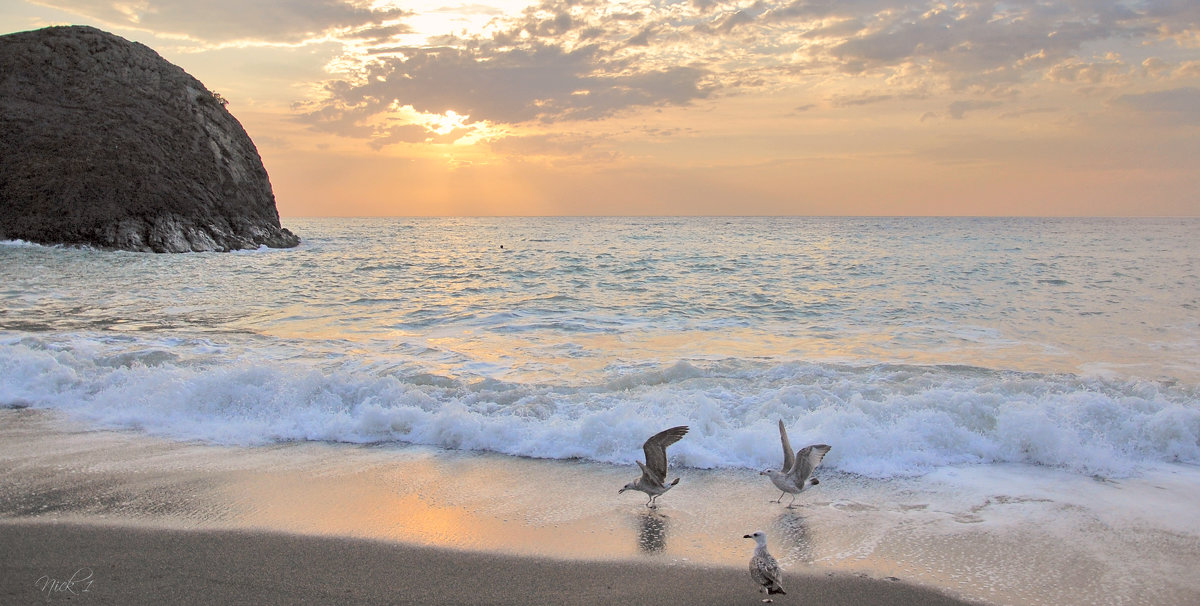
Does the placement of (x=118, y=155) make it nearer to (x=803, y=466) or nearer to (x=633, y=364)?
(x=633, y=364)

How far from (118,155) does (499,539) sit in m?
39.2

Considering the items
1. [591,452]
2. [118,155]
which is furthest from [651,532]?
[118,155]

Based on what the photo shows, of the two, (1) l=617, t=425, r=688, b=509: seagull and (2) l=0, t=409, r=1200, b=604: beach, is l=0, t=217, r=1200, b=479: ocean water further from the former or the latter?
(1) l=617, t=425, r=688, b=509: seagull

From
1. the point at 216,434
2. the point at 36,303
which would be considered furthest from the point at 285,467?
the point at 36,303

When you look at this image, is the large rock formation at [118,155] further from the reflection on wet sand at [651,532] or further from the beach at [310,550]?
the reflection on wet sand at [651,532]

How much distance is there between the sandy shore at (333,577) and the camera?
4.04 meters

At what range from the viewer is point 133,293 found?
1714 centimetres

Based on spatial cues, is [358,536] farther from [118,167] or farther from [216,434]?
[118,167]

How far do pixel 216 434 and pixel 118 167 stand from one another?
34.3 meters

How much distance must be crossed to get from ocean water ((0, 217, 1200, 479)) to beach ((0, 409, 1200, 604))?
2.78 ft

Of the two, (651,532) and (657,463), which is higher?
(657,463)

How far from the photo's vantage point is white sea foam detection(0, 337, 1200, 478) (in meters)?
6.68

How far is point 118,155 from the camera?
35.3 meters

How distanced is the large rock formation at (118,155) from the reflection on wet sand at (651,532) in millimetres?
33482
